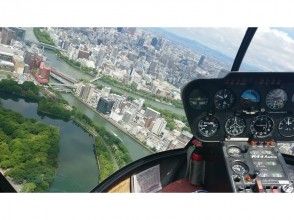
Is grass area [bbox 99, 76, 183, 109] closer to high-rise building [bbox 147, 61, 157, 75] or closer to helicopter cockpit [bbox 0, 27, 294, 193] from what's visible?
high-rise building [bbox 147, 61, 157, 75]

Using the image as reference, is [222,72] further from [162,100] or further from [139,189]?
[162,100]

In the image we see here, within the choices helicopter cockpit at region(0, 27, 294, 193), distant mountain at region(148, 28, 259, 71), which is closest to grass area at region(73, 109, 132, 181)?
distant mountain at region(148, 28, 259, 71)

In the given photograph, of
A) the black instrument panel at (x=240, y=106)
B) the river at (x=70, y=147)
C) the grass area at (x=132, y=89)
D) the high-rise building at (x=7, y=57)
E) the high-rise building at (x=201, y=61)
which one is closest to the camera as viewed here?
the black instrument panel at (x=240, y=106)

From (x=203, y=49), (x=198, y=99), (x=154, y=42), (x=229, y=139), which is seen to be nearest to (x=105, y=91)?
(x=154, y=42)

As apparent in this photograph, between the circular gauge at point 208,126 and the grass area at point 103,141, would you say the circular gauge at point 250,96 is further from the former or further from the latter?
the grass area at point 103,141

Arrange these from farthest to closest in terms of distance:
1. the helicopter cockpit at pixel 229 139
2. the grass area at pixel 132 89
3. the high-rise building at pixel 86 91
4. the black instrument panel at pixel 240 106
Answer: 1. the high-rise building at pixel 86 91
2. the grass area at pixel 132 89
3. the black instrument panel at pixel 240 106
4. the helicopter cockpit at pixel 229 139

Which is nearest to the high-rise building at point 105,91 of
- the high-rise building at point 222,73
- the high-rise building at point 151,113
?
the high-rise building at point 151,113

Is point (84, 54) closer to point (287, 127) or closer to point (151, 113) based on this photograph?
point (151, 113)
